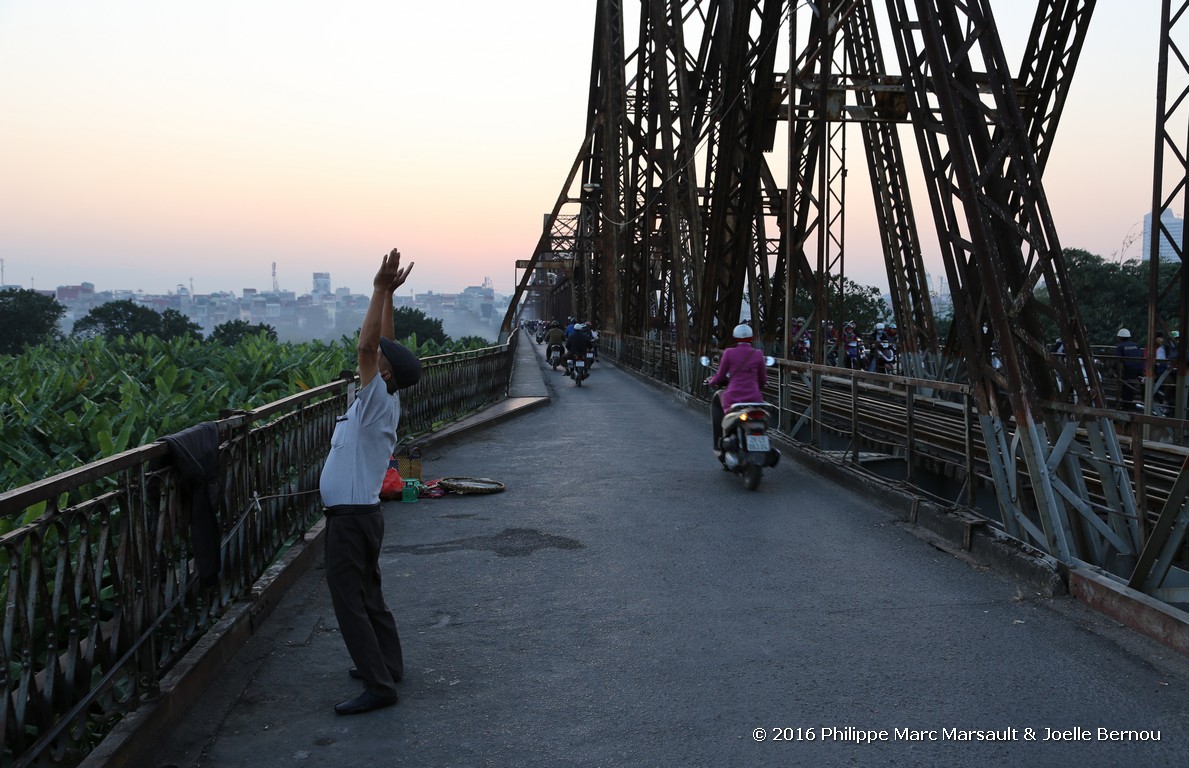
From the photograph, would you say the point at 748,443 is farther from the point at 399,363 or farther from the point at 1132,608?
the point at 399,363

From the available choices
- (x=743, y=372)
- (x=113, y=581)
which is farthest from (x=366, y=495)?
(x=743, y=372)

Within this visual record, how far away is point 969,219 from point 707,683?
158 inches

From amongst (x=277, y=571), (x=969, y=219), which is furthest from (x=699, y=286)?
(x=277, y=571)

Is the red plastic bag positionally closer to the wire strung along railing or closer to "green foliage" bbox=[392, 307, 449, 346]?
the wire strung along railing

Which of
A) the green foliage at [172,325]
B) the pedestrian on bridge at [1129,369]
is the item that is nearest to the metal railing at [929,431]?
the pedestrian on bridge at [1129,369]

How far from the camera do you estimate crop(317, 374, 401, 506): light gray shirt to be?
428 centimetres

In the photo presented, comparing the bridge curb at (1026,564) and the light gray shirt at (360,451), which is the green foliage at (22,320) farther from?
the light gray shirt at (360,451)

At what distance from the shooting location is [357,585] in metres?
4.27

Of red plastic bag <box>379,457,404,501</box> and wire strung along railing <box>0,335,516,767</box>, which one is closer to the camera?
wire strung along railing <box>0,335,516,767</box>

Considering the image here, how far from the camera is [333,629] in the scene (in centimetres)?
536

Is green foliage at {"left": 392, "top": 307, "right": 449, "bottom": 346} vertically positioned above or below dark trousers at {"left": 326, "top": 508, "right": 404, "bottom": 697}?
above

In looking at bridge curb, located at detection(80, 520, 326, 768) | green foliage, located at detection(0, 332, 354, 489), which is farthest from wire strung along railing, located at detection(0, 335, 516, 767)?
green foliage, located at detection(0, 332, 354, 489)

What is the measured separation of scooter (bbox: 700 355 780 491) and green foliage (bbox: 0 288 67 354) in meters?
70.6

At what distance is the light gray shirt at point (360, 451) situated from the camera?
4281 millimetres
